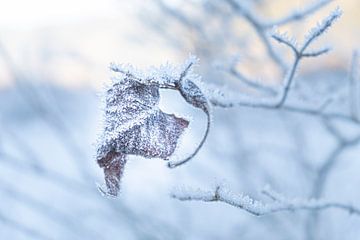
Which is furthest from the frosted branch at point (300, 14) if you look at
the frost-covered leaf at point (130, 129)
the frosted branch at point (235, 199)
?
the frost-covered leaf at point (130, 129)

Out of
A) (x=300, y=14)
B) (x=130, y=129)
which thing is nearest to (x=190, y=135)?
(x=300, y=14)

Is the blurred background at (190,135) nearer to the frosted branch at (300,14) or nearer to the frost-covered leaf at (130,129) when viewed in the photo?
the frosted branch at (300,14)

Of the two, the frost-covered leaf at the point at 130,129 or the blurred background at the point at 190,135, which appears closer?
the frost-covered leaf at the point at 130,129

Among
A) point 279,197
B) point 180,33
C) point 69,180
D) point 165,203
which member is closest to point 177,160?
point 279,197

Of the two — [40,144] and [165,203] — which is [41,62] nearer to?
[165,203]

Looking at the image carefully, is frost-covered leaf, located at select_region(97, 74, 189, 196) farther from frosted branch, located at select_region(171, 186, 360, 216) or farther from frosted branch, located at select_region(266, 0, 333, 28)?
frosted branch, located at select_region(266, 0, 333, 28)

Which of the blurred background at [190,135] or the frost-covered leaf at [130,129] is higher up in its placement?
the blurred background at [190,135]

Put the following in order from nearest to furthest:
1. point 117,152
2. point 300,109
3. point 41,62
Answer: point 117,152
point 300,109
point 41,62

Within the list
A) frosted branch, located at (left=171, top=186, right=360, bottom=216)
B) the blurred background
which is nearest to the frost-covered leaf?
frosted branch, located at (left=171, top=186, right=360, bottom=216)
